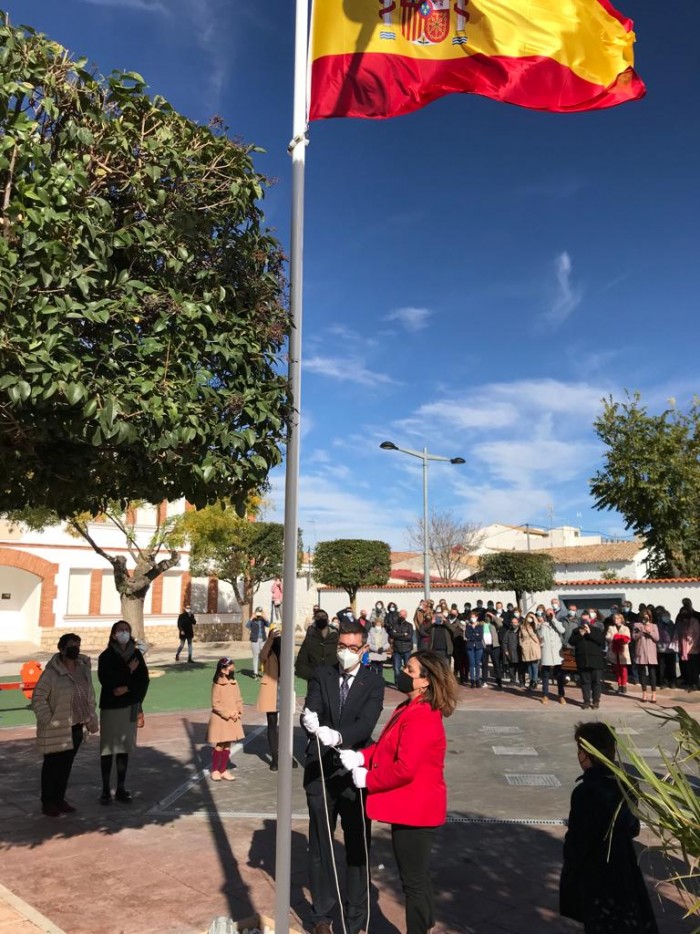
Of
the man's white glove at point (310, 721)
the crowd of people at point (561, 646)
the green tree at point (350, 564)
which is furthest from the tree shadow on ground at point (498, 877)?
the green tree at point (350, 564)

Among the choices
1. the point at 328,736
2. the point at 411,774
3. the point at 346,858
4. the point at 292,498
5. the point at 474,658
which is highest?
the point at 292,498

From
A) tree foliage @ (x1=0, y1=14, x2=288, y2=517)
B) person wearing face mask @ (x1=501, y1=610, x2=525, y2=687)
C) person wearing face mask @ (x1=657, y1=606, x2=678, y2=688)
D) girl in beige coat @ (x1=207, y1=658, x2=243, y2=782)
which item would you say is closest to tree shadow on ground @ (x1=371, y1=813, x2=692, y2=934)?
girl in beige coat @ (x1=207, y1=658, x2=243, y2=782)

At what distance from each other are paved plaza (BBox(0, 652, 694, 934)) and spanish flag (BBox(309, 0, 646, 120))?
16.1ft

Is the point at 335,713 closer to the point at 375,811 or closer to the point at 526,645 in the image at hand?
the point at 375,811

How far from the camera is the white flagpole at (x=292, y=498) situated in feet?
12.2

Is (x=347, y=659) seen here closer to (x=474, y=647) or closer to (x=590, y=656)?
(x=590, y=656)

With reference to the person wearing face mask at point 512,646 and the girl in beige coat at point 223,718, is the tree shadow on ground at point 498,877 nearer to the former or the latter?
the girl in beige coat at point 223,718

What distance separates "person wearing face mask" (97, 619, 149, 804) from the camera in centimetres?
716

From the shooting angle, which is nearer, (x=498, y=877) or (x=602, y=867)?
(x=602, y=867)

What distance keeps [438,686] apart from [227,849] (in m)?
2.93

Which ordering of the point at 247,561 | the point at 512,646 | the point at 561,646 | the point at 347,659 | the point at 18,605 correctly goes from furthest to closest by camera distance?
the point at 247,561 < the point at 18,605 < the point at 512,646 < the point at 561,646 < the point at 347,659

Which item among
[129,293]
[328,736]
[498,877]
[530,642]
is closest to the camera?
[129,293]

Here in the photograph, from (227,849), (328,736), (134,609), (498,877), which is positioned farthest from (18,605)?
(328,736)

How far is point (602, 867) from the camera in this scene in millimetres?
3418
